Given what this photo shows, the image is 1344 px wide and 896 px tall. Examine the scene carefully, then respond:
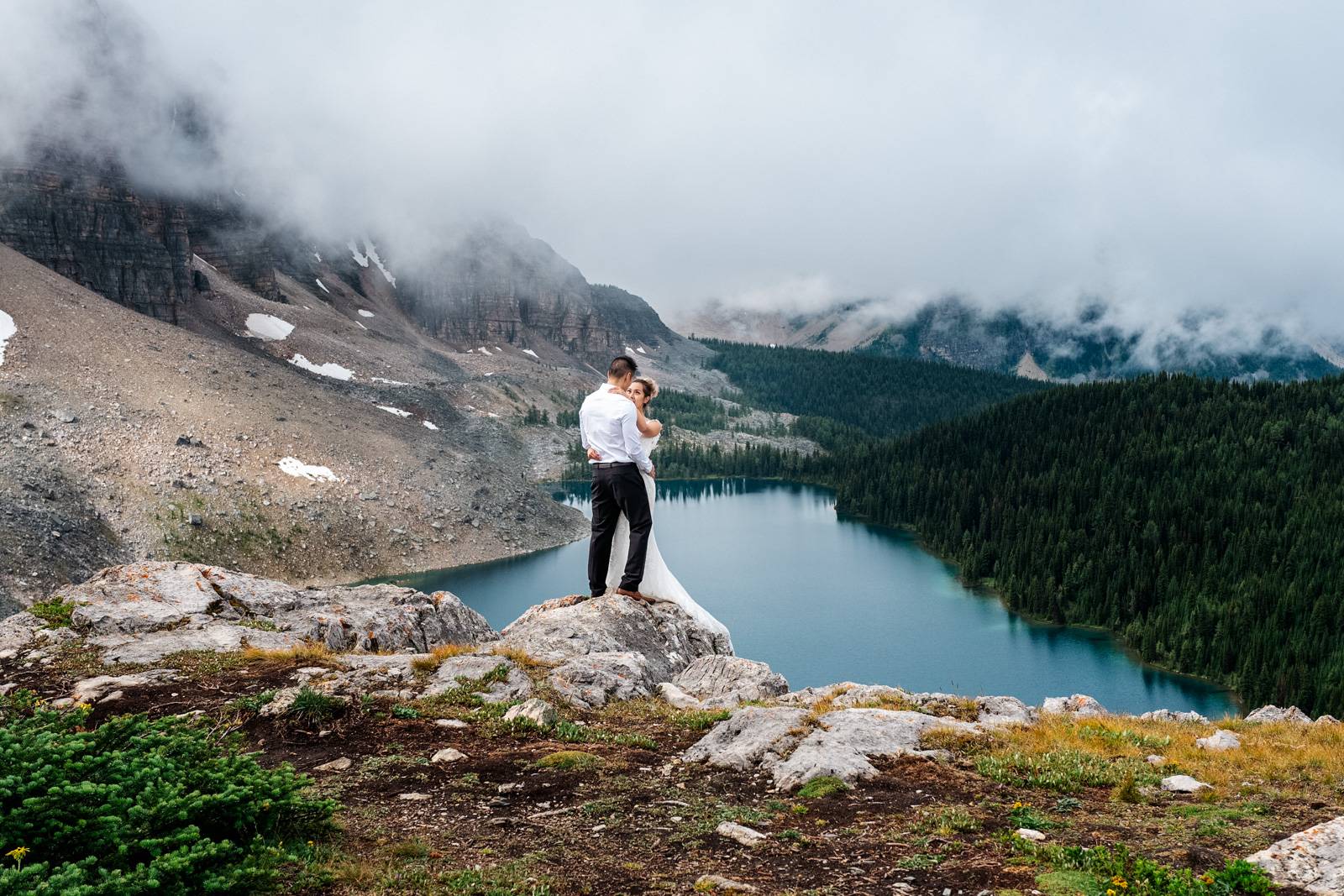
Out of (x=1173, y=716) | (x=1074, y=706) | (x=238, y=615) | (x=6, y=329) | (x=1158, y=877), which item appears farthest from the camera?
(x=6, y=329)

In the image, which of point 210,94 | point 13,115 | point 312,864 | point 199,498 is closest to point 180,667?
point 312,864

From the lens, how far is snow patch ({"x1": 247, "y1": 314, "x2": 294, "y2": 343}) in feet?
455

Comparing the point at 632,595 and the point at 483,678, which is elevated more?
the point at 632,595

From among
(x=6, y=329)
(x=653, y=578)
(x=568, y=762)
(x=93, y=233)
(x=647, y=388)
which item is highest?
(x=93, y=233)

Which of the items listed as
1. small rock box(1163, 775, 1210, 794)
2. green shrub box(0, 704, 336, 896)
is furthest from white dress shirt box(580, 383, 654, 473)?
small rock box(1163, 775, 1210, 794)

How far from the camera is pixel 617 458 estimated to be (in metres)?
15.5

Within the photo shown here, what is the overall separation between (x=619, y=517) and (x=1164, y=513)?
340 ft

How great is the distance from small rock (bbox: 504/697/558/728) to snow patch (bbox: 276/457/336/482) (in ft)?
272

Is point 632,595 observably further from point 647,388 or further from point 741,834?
point 741,834

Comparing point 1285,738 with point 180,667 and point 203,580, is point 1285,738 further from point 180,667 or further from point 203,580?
point 203,580

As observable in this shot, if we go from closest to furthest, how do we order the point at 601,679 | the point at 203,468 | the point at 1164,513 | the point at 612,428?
the point at 601,679 → the point at 612,428 → the point at 203,468 → the point at 1164,513

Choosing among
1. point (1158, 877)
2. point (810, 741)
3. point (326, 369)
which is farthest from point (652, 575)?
point (326, 369)

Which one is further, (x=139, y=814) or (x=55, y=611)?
(x=55, y=611)

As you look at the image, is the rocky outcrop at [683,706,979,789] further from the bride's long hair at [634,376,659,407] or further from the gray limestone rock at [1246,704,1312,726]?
the gray limestone rock at [1246,704,1312,726]
